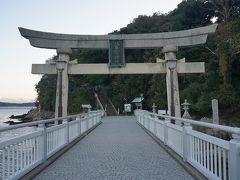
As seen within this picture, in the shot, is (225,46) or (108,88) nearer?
(225,46)

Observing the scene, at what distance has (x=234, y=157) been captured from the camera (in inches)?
155

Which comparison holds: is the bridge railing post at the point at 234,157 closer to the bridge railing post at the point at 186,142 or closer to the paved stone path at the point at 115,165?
the paved stone path at the point at 115,165

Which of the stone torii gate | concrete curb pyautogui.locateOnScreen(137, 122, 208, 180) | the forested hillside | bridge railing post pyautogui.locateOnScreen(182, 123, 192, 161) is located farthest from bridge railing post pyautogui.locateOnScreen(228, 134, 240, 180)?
the forested hillside

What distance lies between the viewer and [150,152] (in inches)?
347

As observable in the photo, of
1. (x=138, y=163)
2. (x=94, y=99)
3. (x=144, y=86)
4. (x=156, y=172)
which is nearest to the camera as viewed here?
(x=156, y=172)

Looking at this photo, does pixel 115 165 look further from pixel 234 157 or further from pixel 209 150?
pixel 234 157

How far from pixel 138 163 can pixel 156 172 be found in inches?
38.3

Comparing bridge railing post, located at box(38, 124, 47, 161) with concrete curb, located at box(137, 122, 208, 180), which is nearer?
concrete curb, located at box(137, 122, 208, 180)

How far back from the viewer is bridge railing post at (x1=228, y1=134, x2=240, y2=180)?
3.91 metres

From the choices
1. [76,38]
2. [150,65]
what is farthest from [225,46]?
[76,38]

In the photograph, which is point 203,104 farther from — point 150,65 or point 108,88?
point 108,88

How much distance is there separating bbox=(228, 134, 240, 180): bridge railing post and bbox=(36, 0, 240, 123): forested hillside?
25762 millimetres

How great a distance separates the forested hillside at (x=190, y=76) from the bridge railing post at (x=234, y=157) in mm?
25762

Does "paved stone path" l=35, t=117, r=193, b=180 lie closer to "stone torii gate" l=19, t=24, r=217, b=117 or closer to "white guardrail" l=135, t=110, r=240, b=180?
"white guardrail" l=135, t=110, r=240, b=180
